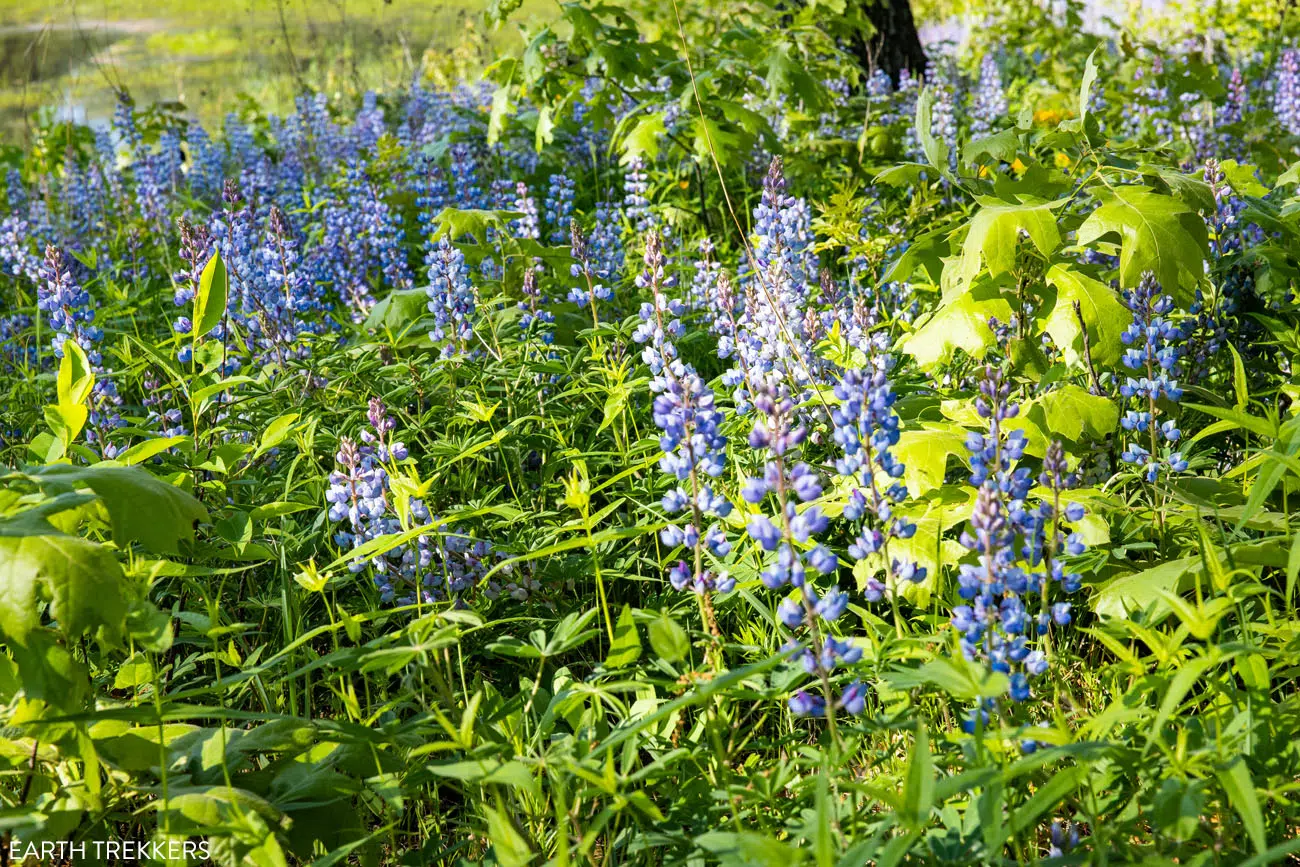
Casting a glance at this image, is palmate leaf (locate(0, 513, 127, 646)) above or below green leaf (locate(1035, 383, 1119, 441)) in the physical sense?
above

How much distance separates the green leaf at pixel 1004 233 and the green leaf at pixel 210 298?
1.77 m

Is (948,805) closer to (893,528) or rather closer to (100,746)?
(893,528)

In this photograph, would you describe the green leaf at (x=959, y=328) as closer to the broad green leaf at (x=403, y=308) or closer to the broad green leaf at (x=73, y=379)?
the broad green leaf at (x=403, y=308)

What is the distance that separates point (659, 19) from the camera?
746 cm

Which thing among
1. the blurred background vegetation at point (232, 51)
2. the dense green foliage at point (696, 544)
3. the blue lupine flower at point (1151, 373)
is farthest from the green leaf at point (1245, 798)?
the blurred background vegetation at point (232, 51)

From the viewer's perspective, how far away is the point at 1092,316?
2.68 metres

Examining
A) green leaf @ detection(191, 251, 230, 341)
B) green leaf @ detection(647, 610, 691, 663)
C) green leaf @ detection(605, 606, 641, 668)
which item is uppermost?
green leaf @ detection(191, 251, 230, 341)

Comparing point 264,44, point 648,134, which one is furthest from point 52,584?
point 264,44

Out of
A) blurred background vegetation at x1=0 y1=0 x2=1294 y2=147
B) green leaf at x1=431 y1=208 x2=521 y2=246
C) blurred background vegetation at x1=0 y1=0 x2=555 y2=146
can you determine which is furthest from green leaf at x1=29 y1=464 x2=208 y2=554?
blurred background vegetation at x1=0 y1=0 x2=555 y2=146

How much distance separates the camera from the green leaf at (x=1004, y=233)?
253 cm

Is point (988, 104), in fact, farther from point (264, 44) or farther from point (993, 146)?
point (264, 44)

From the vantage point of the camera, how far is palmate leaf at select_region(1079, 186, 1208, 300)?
2.57m

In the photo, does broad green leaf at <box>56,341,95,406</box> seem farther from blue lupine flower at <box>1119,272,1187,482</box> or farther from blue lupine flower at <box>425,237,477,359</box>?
blue lupine flower at <box>1119,272,1187,482</box>

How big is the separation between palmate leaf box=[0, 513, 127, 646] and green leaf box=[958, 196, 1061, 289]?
76.0 inches
